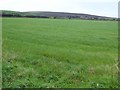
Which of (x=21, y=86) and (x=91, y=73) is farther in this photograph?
(x=91, y=73)

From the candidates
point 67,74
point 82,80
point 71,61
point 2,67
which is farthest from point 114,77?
point 71,61

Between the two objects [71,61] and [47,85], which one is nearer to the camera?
[47,85]

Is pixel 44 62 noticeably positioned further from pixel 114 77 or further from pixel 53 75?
pixel 114 77

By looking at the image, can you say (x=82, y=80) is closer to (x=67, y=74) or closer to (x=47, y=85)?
(x=67, y=74)

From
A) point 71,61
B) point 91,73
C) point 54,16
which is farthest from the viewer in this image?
point 54,16

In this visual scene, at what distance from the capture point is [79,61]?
2272cm

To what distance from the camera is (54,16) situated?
141 m

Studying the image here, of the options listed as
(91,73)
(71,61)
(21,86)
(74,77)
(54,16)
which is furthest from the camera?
(54,16)

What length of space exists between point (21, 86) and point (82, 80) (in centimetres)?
316

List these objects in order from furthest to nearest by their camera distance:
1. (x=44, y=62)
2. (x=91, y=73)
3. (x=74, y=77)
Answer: (x=44, y=62) < (x=91, y=73) < (x=74, y=77)

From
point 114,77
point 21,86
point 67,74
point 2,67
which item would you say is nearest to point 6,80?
point 21,86

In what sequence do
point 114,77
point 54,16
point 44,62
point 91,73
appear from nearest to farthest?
point 114,77 < point 91,73 < point 44,62 < point 54,16

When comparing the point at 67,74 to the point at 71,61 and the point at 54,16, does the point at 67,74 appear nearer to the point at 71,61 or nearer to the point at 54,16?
the point at 71,61

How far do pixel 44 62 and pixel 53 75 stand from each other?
14.1 feet
